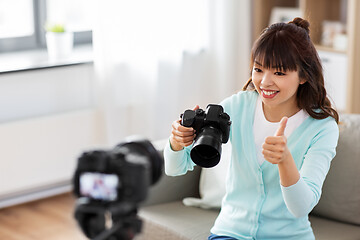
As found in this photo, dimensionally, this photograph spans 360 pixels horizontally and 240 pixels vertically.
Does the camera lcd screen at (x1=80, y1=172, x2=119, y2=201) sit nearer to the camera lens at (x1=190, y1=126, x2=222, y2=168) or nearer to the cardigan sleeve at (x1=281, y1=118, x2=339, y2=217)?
the camera lens at (x1=190, y1=126, x2=222, y2=168)

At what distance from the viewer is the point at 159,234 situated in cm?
219

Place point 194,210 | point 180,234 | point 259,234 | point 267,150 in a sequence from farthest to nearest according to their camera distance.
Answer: point 194,210
point 180,234
point 259,234
point 267,150

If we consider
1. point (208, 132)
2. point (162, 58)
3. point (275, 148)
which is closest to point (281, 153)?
point (275, 148)

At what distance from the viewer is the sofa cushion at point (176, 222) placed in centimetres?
213

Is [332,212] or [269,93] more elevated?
[269,93]

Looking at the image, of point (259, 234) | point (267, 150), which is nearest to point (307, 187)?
point (267, 150)

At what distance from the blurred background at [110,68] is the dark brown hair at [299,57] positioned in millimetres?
1714

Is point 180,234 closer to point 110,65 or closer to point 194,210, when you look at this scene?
point 194,210

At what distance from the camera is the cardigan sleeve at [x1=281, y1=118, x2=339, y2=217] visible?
60.1 inches

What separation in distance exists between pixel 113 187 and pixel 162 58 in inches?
103

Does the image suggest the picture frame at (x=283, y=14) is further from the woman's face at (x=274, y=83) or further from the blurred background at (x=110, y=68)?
the woman's face at (x=274, y=83)

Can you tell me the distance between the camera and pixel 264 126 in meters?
1.81

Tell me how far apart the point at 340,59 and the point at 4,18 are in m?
1.84

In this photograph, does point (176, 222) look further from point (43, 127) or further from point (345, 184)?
point (43, 127)
